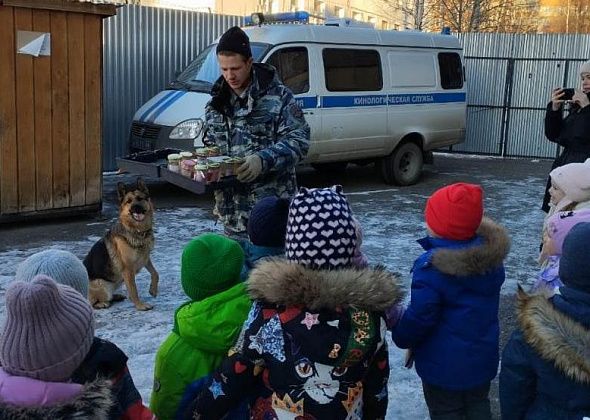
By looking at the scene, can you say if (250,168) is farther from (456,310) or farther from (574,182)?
→ (574,182)

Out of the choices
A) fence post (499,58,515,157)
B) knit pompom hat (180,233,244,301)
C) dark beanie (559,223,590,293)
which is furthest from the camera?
fence post (499,58,515,157)

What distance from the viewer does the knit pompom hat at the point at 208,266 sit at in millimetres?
2477

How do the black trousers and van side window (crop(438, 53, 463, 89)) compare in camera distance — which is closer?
the black trousers

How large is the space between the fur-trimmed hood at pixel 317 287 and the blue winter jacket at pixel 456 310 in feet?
1.90

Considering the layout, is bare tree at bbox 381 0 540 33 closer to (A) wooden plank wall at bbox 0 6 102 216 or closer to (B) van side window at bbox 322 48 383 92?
(B) van side window at bbox 322 48 383 92

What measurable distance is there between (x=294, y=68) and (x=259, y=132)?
6278mm

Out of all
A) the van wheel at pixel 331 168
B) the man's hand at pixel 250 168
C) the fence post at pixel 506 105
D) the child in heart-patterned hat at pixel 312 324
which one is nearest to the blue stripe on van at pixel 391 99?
the van wheel at pixel 331 168

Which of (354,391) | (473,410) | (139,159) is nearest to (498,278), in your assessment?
(473,410)

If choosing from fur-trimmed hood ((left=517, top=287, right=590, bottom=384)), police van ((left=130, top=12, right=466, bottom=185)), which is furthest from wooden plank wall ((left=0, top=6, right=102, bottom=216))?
fur-trimmed hood ((left=517, top=287, right=590, bottom=384))

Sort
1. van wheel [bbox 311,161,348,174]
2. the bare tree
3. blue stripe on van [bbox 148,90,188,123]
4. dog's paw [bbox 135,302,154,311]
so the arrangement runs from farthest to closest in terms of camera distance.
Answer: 1. the bare tree
2. van wheel [bbox 311,161,348,174]
3. blue stripe on van [bbox 148,90,188,123]
4. dog's paw [bbox 135,302,154,311]

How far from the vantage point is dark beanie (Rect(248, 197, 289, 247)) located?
8.77 ft

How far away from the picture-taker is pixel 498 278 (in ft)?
9.57

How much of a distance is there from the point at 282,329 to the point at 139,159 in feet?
10.7

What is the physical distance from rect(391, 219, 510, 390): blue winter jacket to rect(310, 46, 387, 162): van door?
7.33 meters
